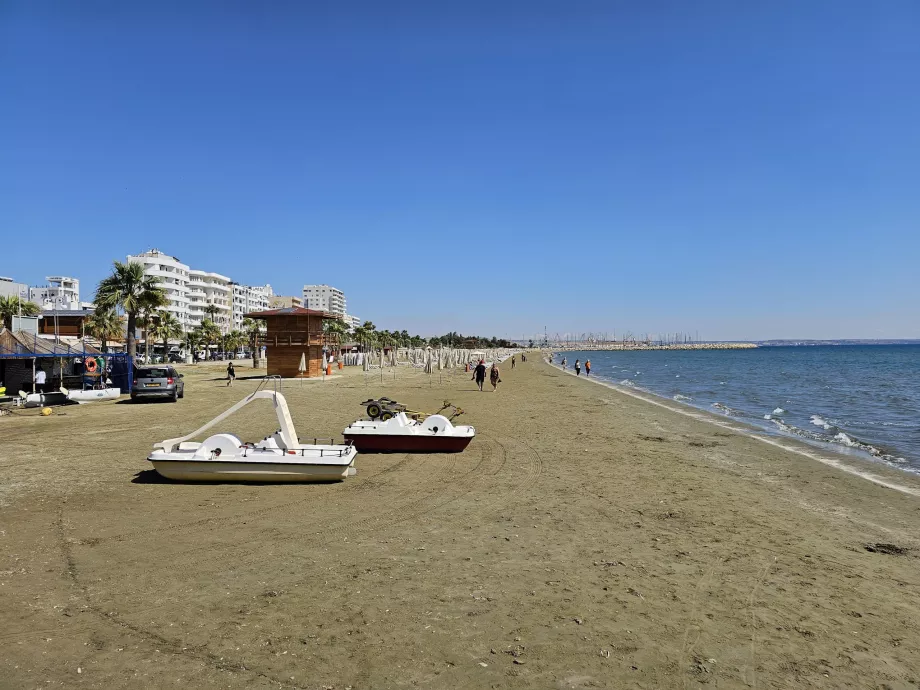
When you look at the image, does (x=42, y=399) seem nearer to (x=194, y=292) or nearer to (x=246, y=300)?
(x=194, y=292)

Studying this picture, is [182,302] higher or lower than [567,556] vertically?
higher

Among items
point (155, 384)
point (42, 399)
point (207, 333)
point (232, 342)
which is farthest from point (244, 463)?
point (232, 342)

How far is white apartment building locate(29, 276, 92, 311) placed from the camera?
240ft

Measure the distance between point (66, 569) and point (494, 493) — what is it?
6.26 m

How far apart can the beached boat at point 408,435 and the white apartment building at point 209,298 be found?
111118mm

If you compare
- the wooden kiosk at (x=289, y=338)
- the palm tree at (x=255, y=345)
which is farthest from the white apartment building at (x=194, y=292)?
the wooden kiosk at (x=289, y=338)

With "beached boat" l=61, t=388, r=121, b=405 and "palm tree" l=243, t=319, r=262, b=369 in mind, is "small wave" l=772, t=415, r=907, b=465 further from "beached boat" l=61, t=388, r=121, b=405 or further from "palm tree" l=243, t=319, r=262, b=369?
"palm tree" l=243, t=319, r=262, b=369

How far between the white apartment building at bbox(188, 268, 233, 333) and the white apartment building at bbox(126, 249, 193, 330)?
6.75 ft

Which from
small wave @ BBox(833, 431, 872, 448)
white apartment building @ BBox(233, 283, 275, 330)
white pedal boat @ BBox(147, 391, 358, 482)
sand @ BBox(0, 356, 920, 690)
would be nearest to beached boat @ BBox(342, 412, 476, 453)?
sand @ BBox(0, 356, 920, 690)

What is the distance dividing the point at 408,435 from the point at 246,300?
153m

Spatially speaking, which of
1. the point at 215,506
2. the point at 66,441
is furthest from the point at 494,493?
the point at 66,441

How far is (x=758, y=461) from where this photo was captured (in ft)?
46.3

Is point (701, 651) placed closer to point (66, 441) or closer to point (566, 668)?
point (566, 668)

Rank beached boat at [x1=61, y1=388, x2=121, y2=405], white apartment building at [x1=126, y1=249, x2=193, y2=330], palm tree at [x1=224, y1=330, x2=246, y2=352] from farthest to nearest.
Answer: white apartment building at [x1=126, y1=249, x2=193, y2=330], palm tree at [x1=224, y1=330, x2=246, y2=352], beached boat at [x1=61, y1=388, x2=121, y2=405]
